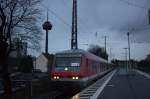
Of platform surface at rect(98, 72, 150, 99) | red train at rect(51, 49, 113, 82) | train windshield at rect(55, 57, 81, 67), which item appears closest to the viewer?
platform surface at rect(98, 72, 150, 99)

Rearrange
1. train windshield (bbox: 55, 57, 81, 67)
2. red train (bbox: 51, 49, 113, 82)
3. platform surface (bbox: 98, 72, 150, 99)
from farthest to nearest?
train windshield (bbox: 55, 57, 81, 67) → red train (bbox: 51, 49, 113, 82) → platform surface (bbox: 98, 72, 150, 99)

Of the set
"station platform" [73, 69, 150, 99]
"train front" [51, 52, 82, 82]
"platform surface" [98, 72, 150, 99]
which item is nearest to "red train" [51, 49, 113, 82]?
"train front" [51, 52, 82, 82]

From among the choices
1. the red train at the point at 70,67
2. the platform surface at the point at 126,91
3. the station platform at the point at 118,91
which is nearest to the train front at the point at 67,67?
the red train at the point at 70,67

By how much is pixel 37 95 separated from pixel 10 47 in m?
4.82

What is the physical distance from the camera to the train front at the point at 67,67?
28.9 metres

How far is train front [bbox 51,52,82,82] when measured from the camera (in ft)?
94.7

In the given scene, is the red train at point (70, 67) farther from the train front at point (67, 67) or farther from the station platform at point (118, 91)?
the station platform at point (118, 91)

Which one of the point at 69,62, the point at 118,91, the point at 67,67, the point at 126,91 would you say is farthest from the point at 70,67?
the point at 126,91

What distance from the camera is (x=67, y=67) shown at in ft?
96.4

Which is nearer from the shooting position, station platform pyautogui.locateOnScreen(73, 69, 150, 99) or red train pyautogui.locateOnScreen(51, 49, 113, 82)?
station platform pyautogui.locateOnScreen(73, 69, 150, 99)

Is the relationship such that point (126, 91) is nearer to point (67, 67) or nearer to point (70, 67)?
point (70, 67)

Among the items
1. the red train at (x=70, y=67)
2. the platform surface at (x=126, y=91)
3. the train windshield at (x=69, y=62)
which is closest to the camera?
the platform surface at (x=126, y=91)

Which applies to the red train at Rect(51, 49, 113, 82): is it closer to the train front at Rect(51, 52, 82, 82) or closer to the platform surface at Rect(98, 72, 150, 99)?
the train front at Rect(51, 52, 82, 82)

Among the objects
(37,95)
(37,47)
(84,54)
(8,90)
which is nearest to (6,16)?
(37,47)
